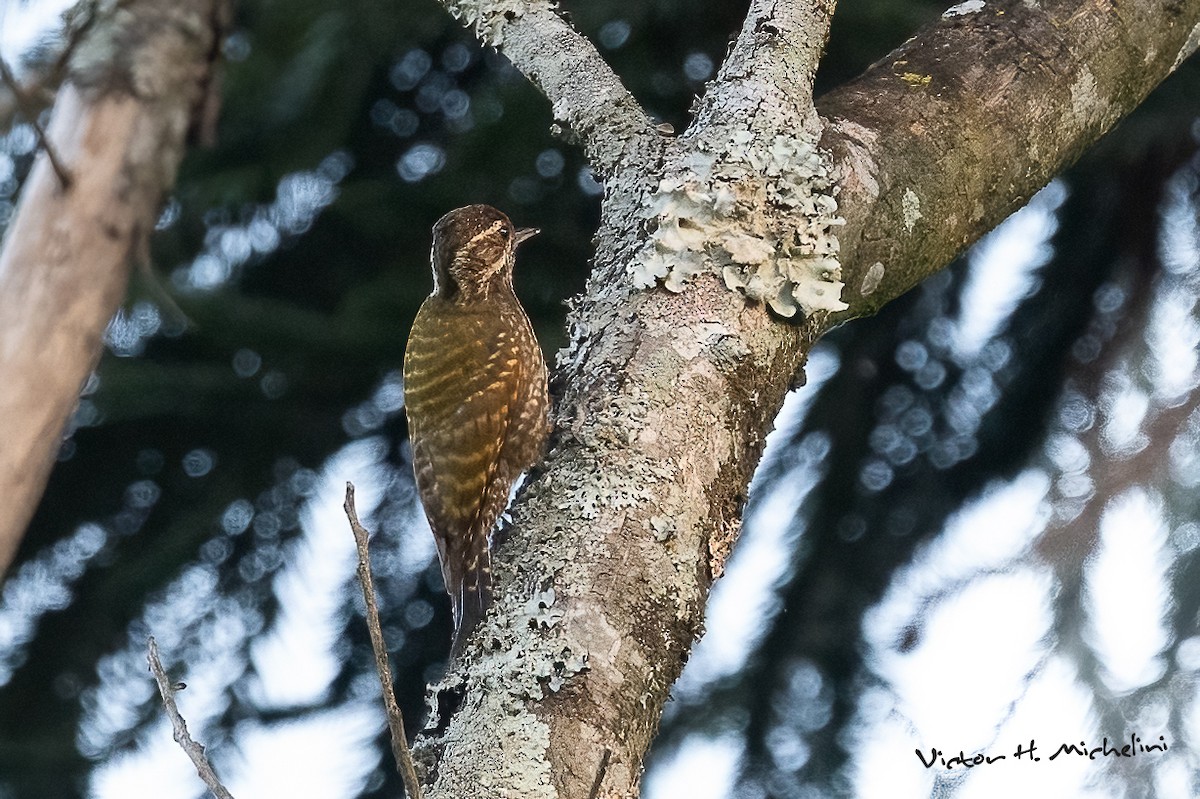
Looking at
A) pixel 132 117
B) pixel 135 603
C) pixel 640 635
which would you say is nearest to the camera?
pixel 132 117

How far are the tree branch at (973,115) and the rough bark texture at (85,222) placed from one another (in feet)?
3.50

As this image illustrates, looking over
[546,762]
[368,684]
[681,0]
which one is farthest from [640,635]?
[681,0]

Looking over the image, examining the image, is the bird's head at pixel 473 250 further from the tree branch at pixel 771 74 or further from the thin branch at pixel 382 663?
the thin branch at pixel 382 663

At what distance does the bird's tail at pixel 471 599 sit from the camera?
1637mm

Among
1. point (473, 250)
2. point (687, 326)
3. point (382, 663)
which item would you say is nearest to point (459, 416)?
point (473, 250)

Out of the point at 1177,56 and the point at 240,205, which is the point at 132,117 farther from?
the point at 1177,56

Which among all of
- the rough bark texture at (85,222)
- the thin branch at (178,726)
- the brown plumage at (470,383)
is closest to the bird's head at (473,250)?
the brown plumage at (470,383)

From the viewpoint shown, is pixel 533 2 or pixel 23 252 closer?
pixel 23 252

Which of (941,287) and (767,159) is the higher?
(767,159)

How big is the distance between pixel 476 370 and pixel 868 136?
0.94 metres

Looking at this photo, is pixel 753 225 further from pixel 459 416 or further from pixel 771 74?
pixel 459 416

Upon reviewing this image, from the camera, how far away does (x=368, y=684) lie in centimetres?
265

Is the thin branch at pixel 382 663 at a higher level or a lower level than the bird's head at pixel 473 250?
higher

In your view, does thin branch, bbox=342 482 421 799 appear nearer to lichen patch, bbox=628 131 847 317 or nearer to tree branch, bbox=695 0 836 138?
lichen patch, bbox=628 131 847 317
